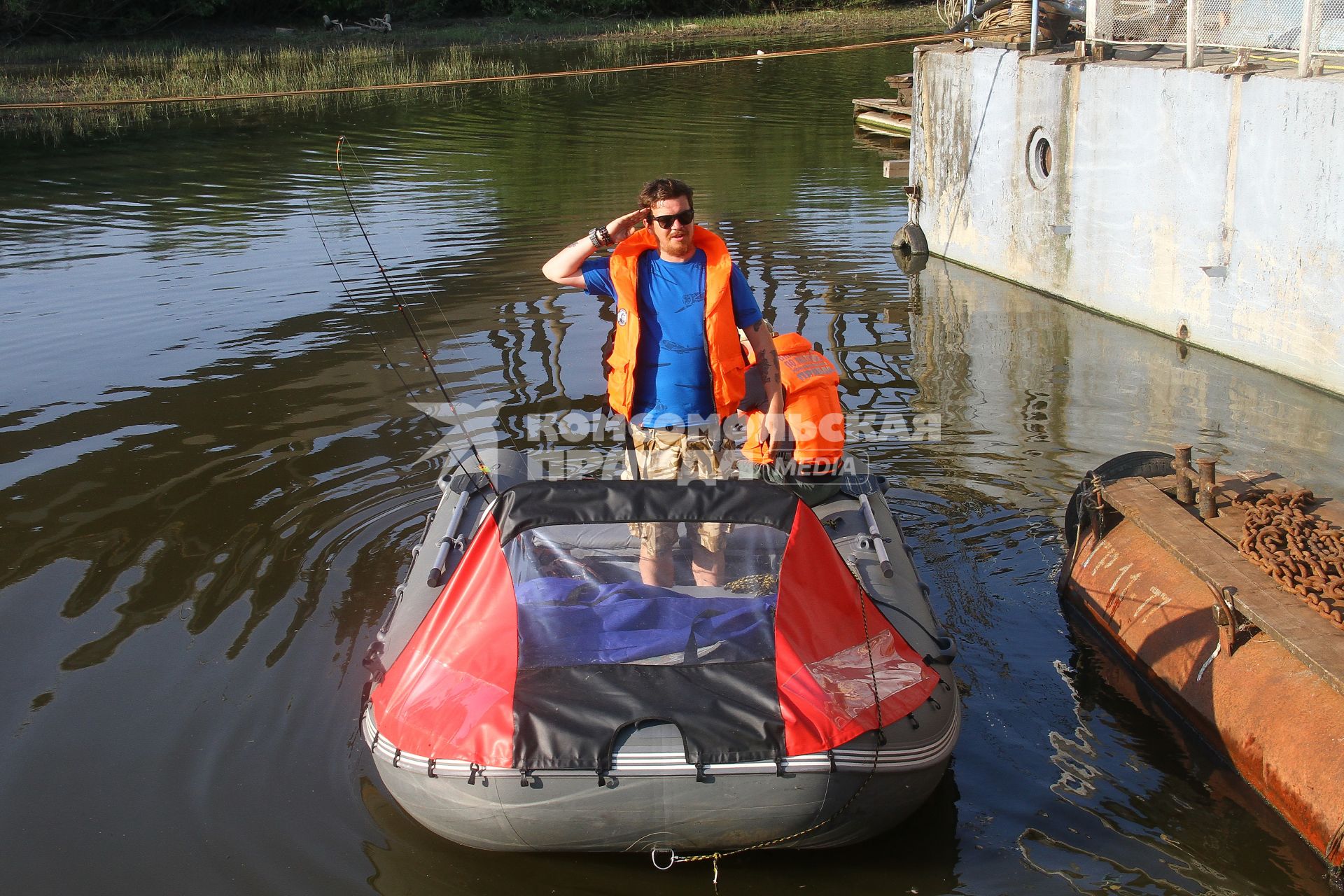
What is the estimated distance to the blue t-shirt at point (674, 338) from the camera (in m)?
4.81

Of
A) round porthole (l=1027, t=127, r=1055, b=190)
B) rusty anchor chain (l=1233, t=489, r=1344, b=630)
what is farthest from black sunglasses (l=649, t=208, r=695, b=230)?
round porthole (l=1027, t=127, r=1055, b=190)

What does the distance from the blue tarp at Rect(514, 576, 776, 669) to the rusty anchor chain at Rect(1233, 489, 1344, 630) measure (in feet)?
6.17

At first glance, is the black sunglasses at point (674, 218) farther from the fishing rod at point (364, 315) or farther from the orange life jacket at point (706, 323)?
the fishing rod at point (364, 315)

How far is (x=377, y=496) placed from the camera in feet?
23.2

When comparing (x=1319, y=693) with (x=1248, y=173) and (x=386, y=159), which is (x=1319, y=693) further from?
(x=386, y=159)

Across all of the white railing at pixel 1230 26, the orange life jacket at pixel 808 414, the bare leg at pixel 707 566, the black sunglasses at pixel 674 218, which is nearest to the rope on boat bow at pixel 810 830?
the bare leg at pixel 707 566

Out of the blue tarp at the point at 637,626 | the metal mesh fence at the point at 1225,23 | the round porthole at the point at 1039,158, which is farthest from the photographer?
the round porthole at the point at 1039,158

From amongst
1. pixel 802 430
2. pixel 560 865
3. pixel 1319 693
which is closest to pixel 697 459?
pixel 802 430

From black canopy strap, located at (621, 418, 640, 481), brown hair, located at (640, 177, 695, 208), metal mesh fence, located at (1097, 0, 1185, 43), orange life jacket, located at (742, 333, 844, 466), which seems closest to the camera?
brown hair, located at (640, 177, 695, 208)

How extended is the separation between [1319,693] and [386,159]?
16.9 m

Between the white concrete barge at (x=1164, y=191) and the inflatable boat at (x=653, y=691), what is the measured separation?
5.19 m

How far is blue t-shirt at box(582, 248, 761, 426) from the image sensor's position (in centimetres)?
481

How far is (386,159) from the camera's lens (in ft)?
61.3

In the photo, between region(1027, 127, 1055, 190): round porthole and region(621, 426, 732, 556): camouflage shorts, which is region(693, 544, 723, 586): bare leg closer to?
region(621, 426, 732, 556): camouflage shorts
